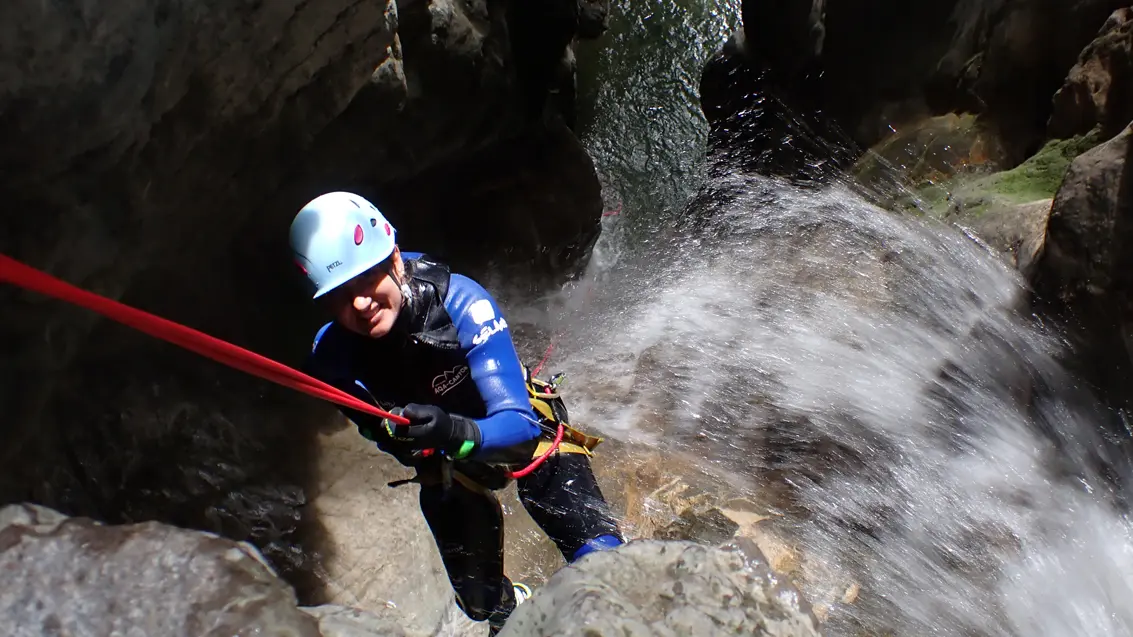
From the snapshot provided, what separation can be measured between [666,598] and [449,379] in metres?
1.09

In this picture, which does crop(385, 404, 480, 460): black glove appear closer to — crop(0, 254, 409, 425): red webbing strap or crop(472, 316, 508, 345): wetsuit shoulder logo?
crop(0, 254, 409, 425): red webbing strap

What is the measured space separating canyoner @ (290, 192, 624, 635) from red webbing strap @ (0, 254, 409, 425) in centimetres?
26

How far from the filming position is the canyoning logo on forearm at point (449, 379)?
2.36 metres

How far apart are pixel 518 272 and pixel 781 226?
94.1 inches

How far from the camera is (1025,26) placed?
582cm

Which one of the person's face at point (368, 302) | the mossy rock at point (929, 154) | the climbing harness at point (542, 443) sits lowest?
the climbing harness at point (542, 443)

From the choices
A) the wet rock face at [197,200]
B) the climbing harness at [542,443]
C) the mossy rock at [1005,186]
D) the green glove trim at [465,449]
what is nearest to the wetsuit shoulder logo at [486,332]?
the climbing harness at [542,443]

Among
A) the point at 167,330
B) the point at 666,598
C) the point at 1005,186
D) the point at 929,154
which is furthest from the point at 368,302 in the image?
the point at 929,154

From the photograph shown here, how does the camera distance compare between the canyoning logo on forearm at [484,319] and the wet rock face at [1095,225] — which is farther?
the wet rock face at [1095,225]

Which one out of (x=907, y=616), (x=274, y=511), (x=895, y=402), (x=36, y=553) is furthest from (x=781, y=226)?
(x=36, y=553)

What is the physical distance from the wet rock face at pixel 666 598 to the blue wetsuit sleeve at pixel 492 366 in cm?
60

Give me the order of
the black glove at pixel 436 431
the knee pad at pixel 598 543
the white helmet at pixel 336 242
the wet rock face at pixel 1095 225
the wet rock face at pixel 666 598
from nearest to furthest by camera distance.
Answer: the wet rock face at pixel 666 598, the black glove at pixel 436 431, the white helmet at pixel 336 242, the knee pad at pixel 598 543, the wet rock face at pixel 1095 225

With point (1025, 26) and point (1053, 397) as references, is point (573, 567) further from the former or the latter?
point (1025, 26)

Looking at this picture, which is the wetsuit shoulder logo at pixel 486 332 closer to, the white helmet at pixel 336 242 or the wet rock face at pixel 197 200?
the white helmet at pixel 336 242
